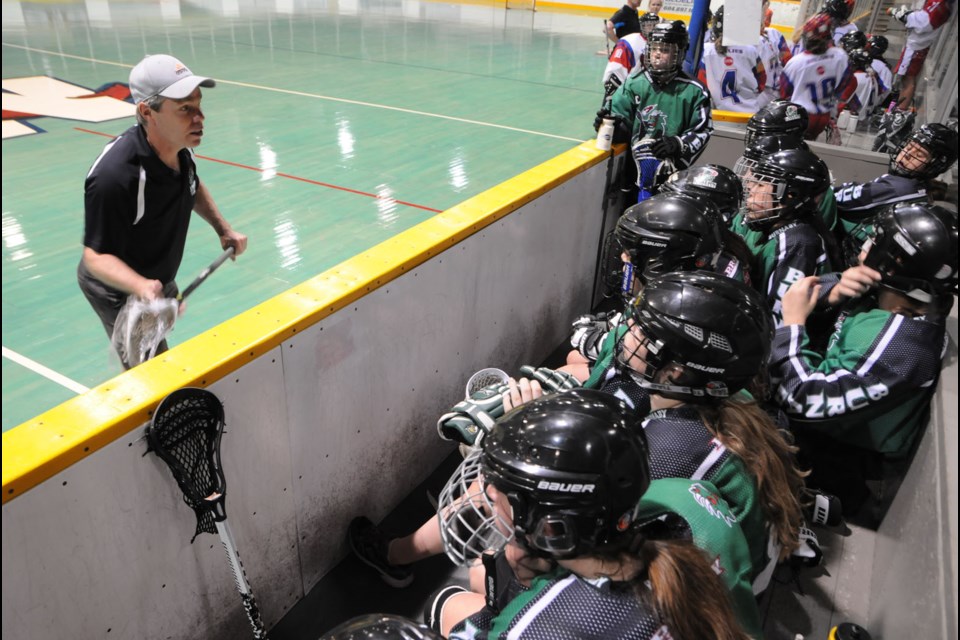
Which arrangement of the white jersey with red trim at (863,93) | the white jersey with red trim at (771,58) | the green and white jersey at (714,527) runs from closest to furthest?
the green and white jersey at (714,527), the white jersey with red trim at (771,58), the white jersey with red trim at (863,93)

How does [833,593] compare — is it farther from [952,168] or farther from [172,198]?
[952,168]

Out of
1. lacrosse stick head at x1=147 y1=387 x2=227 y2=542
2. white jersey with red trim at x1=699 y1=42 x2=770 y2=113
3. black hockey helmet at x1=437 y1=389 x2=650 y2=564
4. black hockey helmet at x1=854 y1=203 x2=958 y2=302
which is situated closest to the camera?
black hockey helmet at x1=437 y1=389 x2=650 y2=564

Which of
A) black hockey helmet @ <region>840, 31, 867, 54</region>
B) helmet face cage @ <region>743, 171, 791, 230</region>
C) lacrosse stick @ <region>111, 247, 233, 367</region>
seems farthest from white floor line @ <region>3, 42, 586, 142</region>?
lacrosse stick @ <region>111, 247, 233, 367</region>

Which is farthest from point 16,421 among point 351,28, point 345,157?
point 351,28

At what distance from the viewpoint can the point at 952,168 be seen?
200 inches

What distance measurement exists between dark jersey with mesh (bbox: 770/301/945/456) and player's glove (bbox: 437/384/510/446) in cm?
109

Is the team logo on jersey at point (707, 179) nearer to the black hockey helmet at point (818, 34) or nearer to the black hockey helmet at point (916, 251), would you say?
the black hockey helmet at point (916, 251)

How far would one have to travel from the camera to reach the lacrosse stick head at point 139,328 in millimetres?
2885

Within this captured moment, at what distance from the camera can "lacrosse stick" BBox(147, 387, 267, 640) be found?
181cm

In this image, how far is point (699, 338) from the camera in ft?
6.49

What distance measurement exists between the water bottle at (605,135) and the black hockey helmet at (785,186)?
4.42 feet

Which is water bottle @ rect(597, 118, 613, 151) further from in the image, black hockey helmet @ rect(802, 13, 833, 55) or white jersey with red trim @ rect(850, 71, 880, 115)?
white jersey with red trim @ rect(850, 71, 880, 115)

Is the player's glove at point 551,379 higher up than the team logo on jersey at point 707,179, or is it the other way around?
the team logo on jersey at point 707,179

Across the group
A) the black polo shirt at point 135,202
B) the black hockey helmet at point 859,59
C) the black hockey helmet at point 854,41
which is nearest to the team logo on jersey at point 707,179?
the black polo shirt at point 135,202
